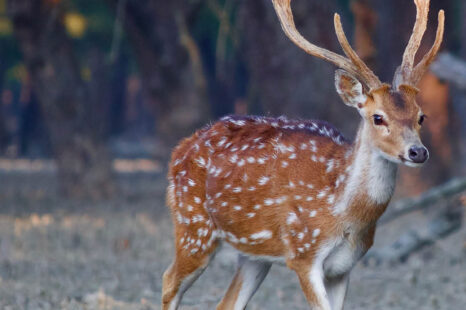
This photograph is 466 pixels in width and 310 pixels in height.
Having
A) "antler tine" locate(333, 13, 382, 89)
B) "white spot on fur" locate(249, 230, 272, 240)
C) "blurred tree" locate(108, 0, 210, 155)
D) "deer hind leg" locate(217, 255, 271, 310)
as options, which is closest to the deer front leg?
"white spot on fur" locate(249, 230, 272, 240)

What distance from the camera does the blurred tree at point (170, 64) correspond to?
1733cm

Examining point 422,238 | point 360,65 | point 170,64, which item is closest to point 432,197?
point 422,238

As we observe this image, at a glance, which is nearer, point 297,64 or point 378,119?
point 378,119

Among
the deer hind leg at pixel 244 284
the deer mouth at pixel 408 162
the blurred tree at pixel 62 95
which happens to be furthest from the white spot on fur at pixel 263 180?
the blurred tree at pixel 62 95

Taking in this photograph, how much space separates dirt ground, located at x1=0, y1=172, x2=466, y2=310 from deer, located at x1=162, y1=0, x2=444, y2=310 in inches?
29.2

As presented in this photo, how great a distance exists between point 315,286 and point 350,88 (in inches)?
49.0

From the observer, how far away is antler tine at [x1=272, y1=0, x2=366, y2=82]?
6234 mm

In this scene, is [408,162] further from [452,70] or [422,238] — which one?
[452,70]

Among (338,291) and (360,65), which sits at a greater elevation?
(360,65)

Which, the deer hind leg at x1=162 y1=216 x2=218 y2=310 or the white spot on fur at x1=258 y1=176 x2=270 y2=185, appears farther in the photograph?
the deer hind leg at x1=162 y1=216 x2=218 y2=310

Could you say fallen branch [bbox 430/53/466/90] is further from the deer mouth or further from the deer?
the deer mouth

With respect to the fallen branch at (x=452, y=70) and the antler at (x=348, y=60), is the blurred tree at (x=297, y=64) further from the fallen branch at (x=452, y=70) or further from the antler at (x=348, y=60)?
the antler at (x=348, y=60)

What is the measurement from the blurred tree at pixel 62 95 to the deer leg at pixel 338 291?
10836 mm

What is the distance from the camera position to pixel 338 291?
6348 mm
